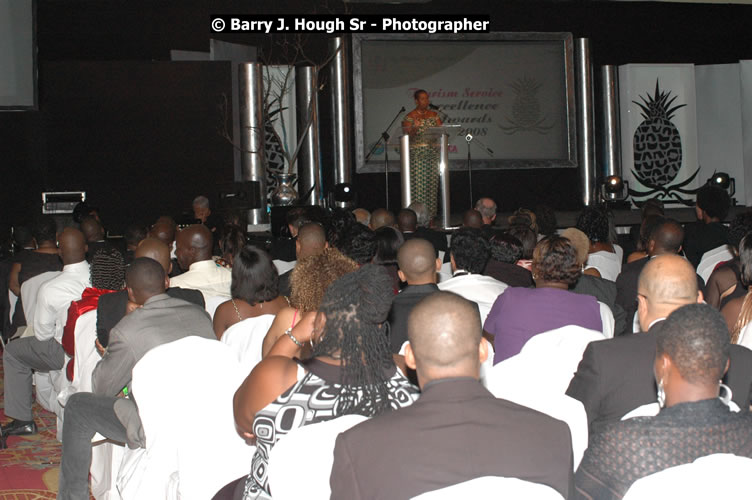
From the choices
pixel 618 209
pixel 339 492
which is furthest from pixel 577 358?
pixel 618 209

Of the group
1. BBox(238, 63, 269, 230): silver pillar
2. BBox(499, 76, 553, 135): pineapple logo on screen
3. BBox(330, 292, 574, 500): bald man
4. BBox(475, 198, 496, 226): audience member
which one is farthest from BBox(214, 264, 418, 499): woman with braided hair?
BBox(499, 76, 553, 135): pineapple logo on screen

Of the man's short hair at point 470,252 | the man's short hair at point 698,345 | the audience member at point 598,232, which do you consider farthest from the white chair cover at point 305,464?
the audience member at point 598,232

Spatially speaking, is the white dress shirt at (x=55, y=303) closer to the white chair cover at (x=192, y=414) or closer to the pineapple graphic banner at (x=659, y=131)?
the white chair cover at (x=192, y=414)

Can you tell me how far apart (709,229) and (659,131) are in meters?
7.53

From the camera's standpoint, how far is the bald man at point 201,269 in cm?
438

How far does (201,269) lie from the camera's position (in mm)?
4430

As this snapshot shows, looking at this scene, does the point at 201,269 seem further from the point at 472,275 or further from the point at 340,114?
the point at 340,114

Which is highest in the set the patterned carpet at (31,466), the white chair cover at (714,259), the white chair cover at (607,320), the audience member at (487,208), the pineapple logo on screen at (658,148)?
the pineapple logo on screen at (658,148)

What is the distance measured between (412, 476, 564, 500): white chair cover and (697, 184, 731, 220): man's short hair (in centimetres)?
457

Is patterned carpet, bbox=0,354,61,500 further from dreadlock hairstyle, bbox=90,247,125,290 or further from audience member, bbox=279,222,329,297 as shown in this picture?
audience member, bbox=279,222,329,297

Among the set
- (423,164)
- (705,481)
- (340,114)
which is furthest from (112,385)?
(340,114)

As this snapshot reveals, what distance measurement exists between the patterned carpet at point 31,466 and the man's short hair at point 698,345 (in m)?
3.04

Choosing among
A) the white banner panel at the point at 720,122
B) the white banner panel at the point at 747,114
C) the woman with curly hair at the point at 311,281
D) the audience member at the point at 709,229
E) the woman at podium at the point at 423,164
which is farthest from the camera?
the white banner panel at the point at 720,122

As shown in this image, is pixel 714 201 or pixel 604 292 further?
pixel 714 201
